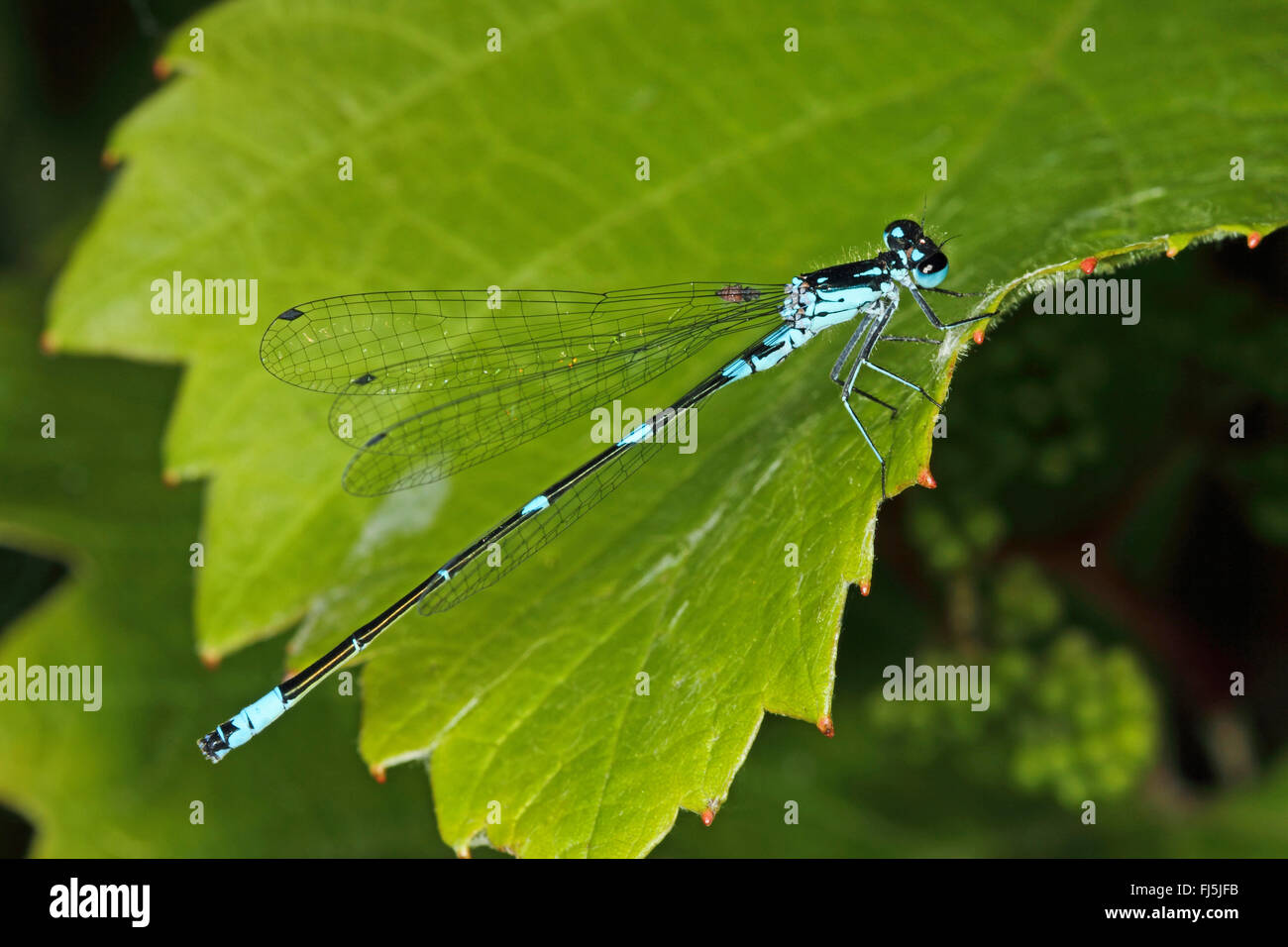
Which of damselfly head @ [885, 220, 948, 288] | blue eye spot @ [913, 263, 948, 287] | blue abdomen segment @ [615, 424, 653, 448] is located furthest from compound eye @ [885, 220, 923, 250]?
blue abdomen segment @ [615, 424, 653, 448]

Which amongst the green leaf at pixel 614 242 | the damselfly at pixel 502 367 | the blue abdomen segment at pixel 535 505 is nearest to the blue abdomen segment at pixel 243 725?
the damselfly at pixel 502 367

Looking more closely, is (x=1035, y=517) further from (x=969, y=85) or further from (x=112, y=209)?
(x=112, y=209)

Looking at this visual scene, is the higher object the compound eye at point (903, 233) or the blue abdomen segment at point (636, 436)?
the compound eye at point (903, 233)

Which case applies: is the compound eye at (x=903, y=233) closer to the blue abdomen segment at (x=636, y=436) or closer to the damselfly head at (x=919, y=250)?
the damselfly head at (x=919, y=250)

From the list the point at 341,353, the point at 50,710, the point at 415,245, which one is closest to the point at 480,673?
the point at 341,353

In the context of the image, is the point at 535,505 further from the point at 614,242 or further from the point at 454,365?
the point at 614,242
